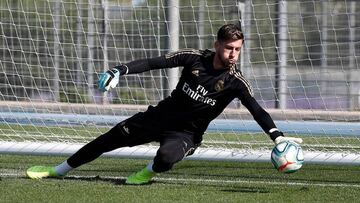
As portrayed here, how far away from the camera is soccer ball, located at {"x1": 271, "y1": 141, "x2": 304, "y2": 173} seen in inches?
273

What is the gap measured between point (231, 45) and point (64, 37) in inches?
132

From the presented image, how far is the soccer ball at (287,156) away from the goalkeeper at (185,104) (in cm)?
38

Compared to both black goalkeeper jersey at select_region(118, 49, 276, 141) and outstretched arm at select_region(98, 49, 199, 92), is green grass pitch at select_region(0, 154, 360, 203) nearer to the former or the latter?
black goalkeeper jersey at select_region(118, 49, 276, 141)

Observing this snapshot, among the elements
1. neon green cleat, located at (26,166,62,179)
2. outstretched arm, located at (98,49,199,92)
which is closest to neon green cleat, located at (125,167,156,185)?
neon green cleat, located at (26,166,62,179)

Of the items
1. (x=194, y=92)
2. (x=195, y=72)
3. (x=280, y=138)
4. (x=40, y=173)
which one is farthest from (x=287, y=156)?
(x=40, y=173)

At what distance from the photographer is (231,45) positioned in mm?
7320

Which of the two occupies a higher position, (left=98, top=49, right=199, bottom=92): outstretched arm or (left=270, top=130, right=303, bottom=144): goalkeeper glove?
(left=98, top=49, right=199, bottom=92): outstretched arm

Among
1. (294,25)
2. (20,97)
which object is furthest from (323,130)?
(20,97)

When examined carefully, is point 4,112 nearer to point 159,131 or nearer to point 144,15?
point 144,15

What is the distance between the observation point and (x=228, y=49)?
7.35 meters

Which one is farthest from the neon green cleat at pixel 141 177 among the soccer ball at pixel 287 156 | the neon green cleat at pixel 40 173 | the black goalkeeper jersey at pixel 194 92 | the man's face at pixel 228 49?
the soccer ball at pixel 287 156

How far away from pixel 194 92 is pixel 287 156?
0.97 metres

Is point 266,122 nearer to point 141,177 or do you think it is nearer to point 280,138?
point 280,138

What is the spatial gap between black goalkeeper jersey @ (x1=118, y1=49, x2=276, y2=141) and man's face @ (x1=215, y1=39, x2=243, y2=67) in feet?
0.46
